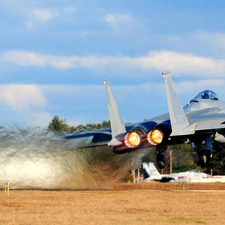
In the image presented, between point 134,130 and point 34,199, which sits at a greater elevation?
point 134,130

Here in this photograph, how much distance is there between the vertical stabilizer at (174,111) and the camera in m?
23.4

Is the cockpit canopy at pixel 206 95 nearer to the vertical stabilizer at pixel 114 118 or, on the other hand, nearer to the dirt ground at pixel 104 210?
the vertical stabilizer at pixel 114 118

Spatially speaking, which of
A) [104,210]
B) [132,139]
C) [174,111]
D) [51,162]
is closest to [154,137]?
[132,139]

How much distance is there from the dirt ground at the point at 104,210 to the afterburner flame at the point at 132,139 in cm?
210

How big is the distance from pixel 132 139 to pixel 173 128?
1662 mm

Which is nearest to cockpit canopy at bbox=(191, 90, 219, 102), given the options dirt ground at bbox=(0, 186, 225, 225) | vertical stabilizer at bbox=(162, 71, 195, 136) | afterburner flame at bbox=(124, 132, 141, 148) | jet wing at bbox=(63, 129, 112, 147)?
jet wing at bbox=(63, 129, 112, 147)

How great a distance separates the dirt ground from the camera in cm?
1474

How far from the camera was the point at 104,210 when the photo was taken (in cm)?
1797

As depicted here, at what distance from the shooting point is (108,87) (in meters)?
26.3

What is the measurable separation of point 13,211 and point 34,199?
4996 mm

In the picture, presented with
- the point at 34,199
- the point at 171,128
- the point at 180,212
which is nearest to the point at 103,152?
the point at 171,128

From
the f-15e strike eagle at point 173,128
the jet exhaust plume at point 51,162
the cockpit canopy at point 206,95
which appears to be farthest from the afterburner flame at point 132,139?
the cockpit canopy at point 206,95

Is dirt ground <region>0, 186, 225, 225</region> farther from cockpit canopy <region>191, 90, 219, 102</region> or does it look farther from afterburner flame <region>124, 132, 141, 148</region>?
cockpit canopy <region>191, 90, 219, 102</region>

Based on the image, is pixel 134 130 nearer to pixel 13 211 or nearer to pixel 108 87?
pixel 108 87
